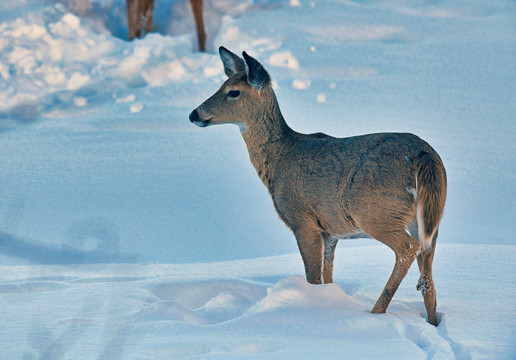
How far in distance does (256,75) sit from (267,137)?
42 centimetres

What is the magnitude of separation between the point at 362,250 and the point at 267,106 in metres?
1.57

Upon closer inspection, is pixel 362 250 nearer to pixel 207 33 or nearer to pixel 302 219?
pixel 302 219

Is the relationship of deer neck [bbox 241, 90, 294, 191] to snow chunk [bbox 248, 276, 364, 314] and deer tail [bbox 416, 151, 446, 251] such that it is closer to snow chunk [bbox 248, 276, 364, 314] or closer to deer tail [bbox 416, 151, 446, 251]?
snow chunk [bbox 248, 276, 364, 314]

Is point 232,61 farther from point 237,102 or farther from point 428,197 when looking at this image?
point 428,197

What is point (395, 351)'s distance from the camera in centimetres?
334

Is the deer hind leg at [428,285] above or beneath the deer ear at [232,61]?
beneath

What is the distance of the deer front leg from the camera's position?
14.4 ft

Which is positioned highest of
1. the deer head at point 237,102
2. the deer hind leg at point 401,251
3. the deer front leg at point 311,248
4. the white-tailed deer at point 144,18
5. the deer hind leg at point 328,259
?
the deer head at point 237,102

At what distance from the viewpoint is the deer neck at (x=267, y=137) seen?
4750 mm

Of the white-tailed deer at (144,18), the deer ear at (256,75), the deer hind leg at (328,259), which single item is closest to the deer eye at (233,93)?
the deer ear at (256,75)

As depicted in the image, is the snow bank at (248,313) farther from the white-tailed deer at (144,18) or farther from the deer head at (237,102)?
the white-tailed deer at (144,18)

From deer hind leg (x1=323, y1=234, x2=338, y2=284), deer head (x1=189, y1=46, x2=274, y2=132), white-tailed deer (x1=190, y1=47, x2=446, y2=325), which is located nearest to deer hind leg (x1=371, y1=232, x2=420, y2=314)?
white-tailed deer (x1=190, y1=47, x2=446, y2=325)

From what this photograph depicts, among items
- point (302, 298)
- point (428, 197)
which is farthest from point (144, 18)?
point (428, 197)

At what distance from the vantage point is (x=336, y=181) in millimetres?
4160
